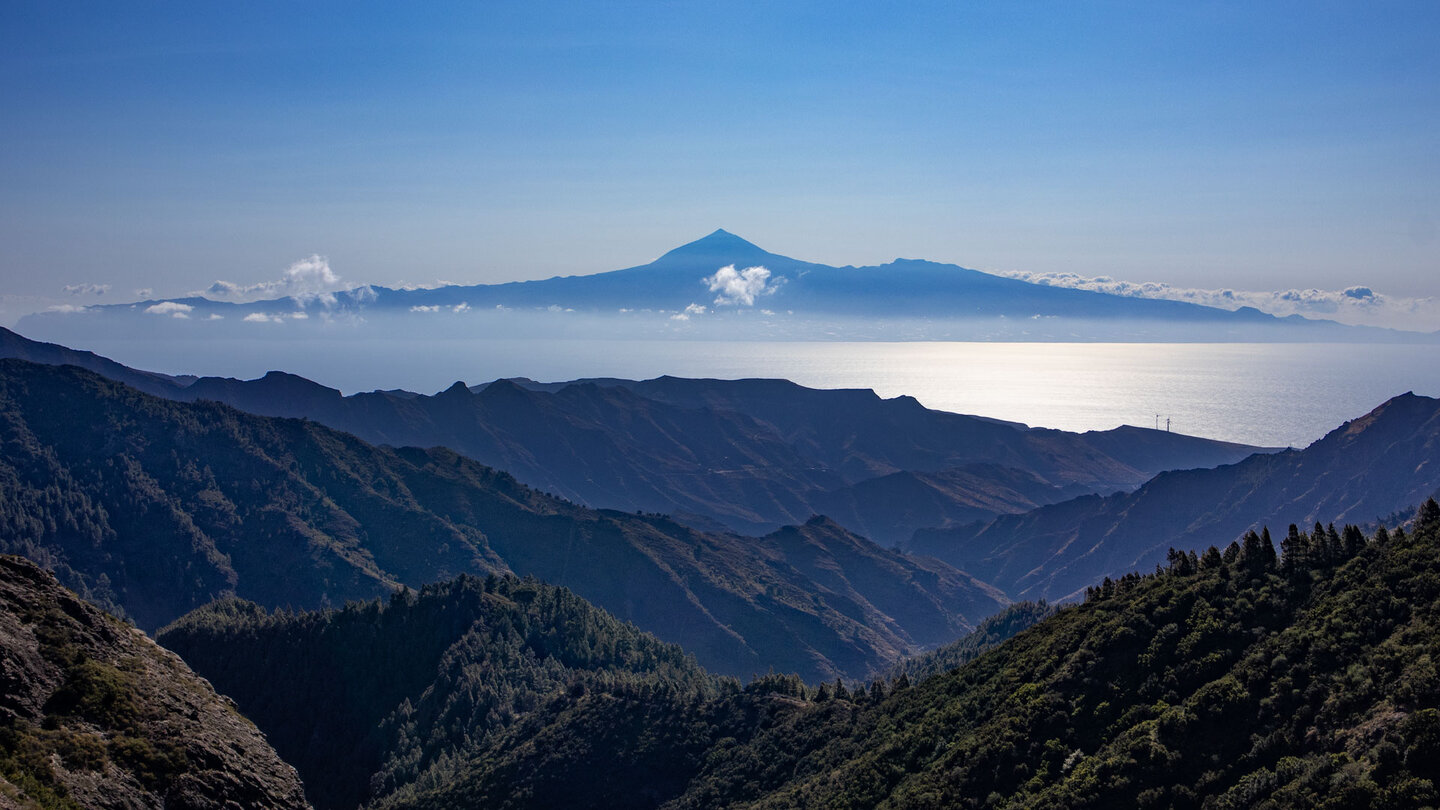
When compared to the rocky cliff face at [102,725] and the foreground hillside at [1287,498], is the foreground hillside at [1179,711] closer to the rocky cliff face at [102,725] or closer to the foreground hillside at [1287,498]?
the rocky cliff face at [102,725]

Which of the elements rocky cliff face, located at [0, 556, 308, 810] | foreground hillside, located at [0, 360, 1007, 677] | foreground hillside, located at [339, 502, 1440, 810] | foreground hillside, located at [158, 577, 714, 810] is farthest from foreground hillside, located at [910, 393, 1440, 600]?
rocky cliff face, located at [0, 556, 308, 810]

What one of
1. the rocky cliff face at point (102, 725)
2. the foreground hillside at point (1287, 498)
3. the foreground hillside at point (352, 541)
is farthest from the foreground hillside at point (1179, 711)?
the foreground hillside at point (1287, 498)

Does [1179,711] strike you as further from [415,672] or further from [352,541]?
[352,541]

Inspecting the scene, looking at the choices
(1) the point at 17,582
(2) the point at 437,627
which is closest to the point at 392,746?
(2) the point at 437,627

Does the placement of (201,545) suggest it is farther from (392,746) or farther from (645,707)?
(645,707)

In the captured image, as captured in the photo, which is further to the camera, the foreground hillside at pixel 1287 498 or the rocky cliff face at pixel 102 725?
the foreground hillside at pixel 1287 498

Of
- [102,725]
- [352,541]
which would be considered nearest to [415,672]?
[352,541]

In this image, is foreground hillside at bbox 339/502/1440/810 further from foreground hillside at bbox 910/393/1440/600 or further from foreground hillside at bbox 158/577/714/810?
foreground hillside at bbox 910/393/1440/600
